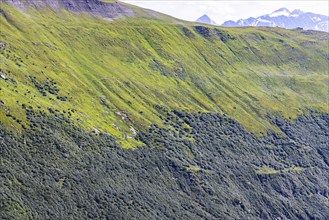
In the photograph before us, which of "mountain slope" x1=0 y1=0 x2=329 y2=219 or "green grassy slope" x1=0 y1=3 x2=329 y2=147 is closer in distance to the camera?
"mountain slope" x1=0 y1=0 x2=329 y2=219

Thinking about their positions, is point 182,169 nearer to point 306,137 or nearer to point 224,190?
point 224,190

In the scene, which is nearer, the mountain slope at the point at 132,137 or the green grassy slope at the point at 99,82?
the mountain slope at the point at 132,137

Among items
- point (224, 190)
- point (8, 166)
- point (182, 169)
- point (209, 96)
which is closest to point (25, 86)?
point (8, 166)

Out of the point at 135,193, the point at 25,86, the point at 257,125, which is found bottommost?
the point at 135,193

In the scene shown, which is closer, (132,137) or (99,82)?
(132,137)

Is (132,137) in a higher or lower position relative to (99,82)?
lower

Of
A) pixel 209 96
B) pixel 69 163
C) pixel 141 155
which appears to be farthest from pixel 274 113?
pixel 69 163

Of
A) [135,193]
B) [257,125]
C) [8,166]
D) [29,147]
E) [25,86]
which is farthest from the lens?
[257,125]

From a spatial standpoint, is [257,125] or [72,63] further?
[257,125]

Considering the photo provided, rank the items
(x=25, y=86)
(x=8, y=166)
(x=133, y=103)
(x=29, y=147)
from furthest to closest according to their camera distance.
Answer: (x=133, y=103)
(x=25, y=86)
(x=29, y=147)
(x=8, y=166)

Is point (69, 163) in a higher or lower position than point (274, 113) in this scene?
lower
